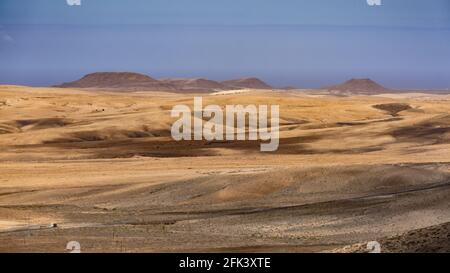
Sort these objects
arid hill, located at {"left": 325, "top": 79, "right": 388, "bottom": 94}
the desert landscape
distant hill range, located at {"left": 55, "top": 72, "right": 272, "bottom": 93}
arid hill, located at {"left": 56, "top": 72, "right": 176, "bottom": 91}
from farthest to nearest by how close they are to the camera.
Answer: arid hill, located at {"left": 325, "top": 79, "right": 388, "bottom": 94}, distant hill range, located at {"left": 55, "top": 72, "right": 272, "bottom": 93}, arid hill, located at {"left": 56, "top": 72, "right": 176, "bottom": 91}, the desert landscape

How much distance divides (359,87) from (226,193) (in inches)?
6464

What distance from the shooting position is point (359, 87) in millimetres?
179625

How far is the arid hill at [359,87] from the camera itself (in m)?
172

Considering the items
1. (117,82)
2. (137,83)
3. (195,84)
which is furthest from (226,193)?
(117,82)

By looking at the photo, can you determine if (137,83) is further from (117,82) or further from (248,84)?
(248,84)

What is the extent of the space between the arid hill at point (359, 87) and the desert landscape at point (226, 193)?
133876 millimetres

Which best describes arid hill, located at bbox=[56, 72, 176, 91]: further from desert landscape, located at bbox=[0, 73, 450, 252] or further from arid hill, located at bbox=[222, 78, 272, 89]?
desert landscape, located at bbox=[0, 73, 450, 252]

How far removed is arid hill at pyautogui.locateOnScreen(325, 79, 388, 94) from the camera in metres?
172

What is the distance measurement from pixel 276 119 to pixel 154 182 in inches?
1162

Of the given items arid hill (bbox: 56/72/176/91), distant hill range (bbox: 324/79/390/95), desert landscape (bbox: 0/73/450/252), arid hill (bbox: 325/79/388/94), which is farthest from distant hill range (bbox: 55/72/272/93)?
desert landscape (bbox: 0/73/450/252)

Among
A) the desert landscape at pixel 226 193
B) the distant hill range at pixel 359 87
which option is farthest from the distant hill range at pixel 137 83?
the desert landscape at pixel 226 193

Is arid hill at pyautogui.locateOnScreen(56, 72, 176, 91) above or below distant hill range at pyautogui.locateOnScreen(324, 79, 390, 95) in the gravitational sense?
above

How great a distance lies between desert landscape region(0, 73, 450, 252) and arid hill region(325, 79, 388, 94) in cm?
13388
